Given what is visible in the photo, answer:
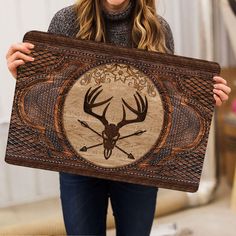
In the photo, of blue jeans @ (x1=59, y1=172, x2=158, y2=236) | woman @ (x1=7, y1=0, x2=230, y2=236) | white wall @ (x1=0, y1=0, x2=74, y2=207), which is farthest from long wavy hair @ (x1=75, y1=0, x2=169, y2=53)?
white wall @ (x1=0, y1=0, x2=74, y2=207)

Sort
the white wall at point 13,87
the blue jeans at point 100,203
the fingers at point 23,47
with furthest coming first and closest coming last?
the white wall at point 13,87 → the blue jeans at point 100,203 → the fingers at point 23,47

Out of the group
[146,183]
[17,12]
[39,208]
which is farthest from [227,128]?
[146,183]

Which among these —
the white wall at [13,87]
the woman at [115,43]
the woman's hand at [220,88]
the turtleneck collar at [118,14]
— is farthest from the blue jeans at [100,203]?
the white wall at [13,87]

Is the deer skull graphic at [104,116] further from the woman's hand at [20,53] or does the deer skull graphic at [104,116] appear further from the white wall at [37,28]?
the white wall at [37,28]

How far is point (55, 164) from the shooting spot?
44.4 inches

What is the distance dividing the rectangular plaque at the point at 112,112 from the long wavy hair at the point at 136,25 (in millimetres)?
59

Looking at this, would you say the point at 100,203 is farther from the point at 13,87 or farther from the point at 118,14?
the point at 13,87

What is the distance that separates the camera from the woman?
114 cm

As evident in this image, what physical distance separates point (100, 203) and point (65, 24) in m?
0.50

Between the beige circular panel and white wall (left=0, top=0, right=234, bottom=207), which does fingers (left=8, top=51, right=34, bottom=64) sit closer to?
the beige circular panel

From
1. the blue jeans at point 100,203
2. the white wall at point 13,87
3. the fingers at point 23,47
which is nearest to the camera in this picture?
the fingers at point 23,47

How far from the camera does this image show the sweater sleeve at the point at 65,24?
1.15 m

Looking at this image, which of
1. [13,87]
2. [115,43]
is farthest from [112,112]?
[13,87]

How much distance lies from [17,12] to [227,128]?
1.31 meters
